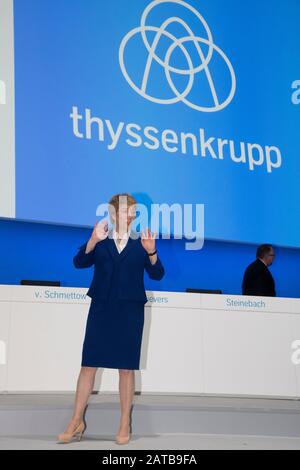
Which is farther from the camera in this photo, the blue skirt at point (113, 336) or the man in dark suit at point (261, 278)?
the man in dark suit at point (261, 278)

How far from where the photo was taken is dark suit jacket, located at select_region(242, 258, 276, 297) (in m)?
5.89

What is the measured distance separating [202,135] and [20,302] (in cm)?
290

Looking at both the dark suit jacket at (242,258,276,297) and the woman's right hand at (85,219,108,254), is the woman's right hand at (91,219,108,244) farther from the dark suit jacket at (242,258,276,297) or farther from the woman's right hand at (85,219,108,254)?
the dark suit jacket at (242,258,276,297)

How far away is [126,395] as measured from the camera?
139 inches

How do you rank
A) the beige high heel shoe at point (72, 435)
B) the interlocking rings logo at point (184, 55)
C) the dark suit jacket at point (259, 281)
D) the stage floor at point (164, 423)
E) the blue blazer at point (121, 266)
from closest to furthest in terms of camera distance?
1. the beige high heel shoe at point (72, 435)
2. the blue blazer at point (121, 266)
3. the stage floor at point (164, 423)
4. the dark suit jacket at point (259, 281)
5. the interlocking rings logo at point (184, 55)

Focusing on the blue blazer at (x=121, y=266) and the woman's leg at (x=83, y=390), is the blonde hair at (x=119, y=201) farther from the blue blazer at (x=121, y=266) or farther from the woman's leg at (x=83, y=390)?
the woman's leg at (x=83, y=390)

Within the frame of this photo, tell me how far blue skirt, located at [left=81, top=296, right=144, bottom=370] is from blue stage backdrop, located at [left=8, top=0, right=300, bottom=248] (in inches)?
94.1

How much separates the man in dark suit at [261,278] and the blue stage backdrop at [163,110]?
1.95ft

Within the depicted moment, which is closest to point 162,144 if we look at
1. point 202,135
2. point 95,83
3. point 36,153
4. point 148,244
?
point 202,135

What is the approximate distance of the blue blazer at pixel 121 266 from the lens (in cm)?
355

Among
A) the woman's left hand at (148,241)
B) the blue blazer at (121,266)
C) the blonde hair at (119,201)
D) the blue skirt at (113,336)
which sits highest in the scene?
the blonde hair at (119,201)

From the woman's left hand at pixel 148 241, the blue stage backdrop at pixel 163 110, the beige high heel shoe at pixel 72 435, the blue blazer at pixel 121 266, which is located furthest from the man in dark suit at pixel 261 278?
the beige high heel shoe at pixel 72 435

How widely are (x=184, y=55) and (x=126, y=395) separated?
4257 millimetres
